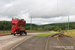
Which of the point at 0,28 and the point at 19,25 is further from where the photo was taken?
the point at 0,28

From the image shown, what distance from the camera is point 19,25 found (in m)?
24.3

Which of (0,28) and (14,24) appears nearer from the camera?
(14,24)

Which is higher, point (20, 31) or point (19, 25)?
point (19, 25)

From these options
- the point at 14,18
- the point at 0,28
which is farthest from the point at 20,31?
the point at 0,28

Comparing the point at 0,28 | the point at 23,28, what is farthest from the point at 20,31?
the point at 0,28

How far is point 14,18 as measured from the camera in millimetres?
24734

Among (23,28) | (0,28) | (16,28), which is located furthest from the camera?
(0,28)

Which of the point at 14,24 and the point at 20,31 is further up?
the point at 14,24

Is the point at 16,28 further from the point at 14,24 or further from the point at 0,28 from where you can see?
the point at 0,28

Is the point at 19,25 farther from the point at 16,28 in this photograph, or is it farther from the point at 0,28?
the point at 0,28

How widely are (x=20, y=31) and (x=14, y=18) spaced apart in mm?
3694

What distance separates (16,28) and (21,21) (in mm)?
2221

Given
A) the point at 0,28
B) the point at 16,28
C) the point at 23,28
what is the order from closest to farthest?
the point at 16,28, the point at 23,28, the point at 0,28

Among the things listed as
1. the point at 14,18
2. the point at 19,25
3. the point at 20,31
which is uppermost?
the point at 14,18
